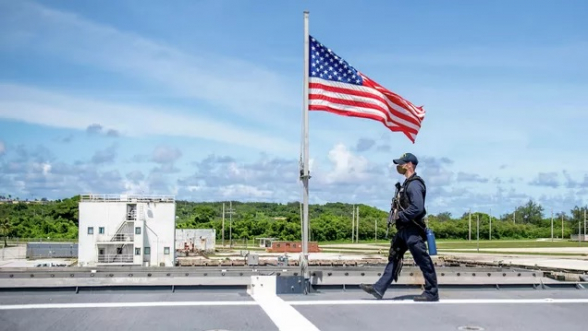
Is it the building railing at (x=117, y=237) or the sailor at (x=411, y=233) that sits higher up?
the sailor at (x=411, y=233)

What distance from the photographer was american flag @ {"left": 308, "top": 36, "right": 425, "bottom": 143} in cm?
1174

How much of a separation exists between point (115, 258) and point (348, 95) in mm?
54478

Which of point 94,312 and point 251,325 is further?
point 94,312

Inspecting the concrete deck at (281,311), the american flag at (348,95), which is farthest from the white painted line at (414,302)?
the american flag at (348,95)

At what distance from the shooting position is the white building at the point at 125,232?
61.5 meters

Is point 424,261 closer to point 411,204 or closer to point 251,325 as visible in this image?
point 411,204

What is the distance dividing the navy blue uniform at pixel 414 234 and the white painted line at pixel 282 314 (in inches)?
61.6

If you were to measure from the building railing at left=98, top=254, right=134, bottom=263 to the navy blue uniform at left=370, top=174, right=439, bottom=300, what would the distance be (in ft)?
183

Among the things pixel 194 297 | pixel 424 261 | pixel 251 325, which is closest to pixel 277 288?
pixel 194 297

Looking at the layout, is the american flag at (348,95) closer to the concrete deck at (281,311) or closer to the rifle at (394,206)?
the rifle at (394,206)

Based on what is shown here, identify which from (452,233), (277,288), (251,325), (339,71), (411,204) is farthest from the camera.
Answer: (452,233)

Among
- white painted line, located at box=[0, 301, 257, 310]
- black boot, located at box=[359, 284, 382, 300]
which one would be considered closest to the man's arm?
black boot, located at box=[359, 284, 382, 300]

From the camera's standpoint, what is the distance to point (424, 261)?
31.9ft

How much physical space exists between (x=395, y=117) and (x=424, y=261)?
3.54 meters
